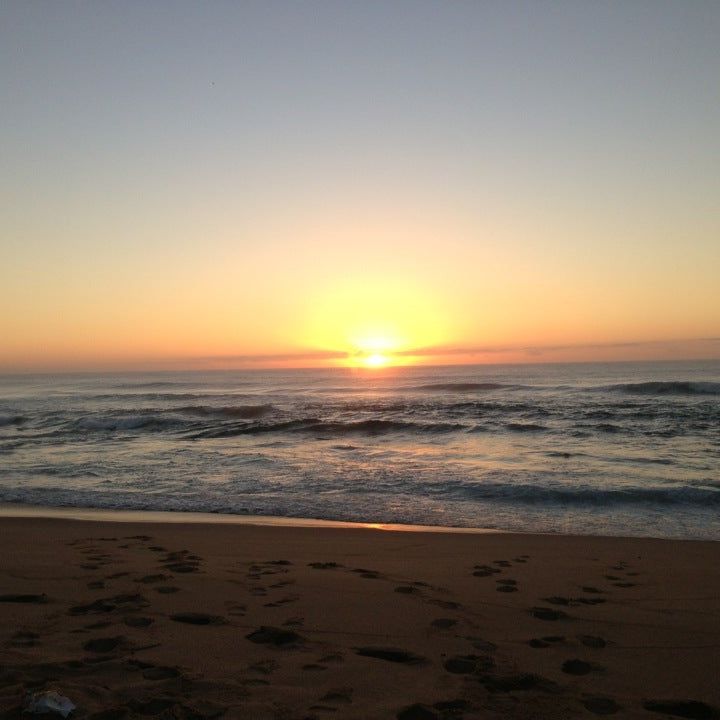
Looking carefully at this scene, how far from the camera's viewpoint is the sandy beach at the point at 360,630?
301 cm

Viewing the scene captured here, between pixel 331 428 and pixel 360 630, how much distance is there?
17.2 m

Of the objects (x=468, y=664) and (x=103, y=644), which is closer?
(x=468, y=664)

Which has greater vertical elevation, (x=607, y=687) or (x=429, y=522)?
(x=607, y=687)

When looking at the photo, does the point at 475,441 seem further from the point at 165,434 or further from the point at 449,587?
the point at 449,587

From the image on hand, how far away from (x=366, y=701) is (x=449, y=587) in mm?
2272

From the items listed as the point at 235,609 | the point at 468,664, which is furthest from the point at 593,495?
the point at 235,609

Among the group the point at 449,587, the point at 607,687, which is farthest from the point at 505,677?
the point at 449,587

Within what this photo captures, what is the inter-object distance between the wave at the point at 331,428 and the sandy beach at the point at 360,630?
13.3 meters

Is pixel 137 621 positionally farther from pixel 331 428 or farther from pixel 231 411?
pixel 231 411

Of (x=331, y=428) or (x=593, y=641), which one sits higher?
(x=593, y=641)

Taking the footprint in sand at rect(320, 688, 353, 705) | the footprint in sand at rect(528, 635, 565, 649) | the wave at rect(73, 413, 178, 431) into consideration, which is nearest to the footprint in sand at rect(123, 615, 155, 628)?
the footprint in sand at rect(320, 688, 353, 705)

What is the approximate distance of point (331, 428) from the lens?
21.2 m

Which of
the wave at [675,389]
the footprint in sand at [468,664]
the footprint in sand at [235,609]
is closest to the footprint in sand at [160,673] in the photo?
the footprint in sand at [235,609]

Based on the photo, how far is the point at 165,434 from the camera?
66.2ft
